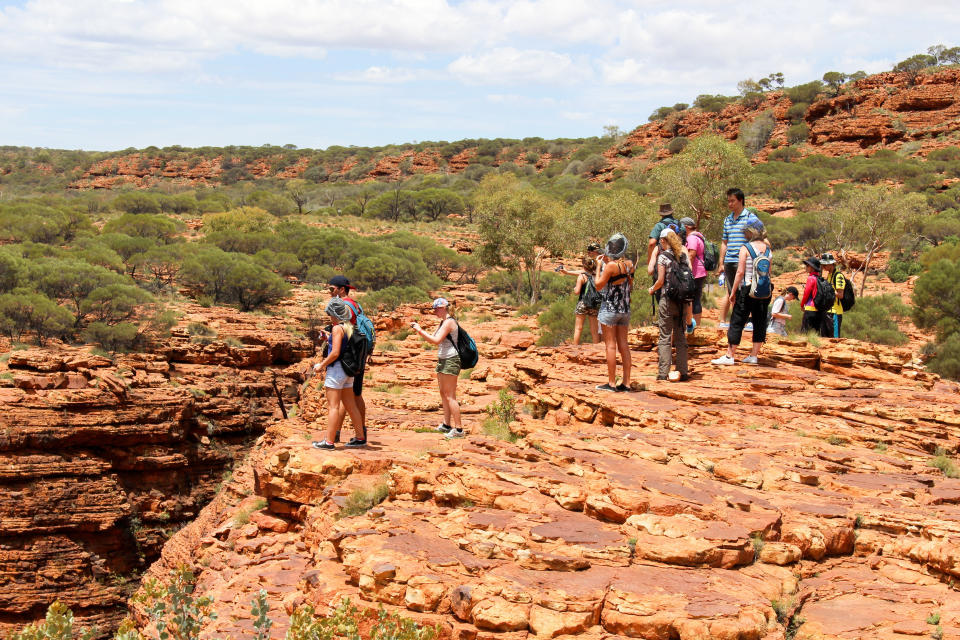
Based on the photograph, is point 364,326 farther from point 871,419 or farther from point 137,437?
point 137,437

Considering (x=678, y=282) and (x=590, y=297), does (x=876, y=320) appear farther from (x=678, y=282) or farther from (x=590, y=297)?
(x=678, y=282)

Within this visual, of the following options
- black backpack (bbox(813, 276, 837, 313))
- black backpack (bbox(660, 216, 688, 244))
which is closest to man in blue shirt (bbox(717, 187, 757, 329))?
black backpack (bbox(660, 216, 688, 244))

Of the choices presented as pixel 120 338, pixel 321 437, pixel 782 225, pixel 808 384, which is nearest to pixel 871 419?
pixel 808 384

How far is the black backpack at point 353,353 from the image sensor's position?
7.79 m

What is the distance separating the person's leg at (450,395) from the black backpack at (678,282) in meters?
2.72

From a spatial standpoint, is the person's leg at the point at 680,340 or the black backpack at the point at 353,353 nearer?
the black backpack at the point at 353,353

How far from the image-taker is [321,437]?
28.2ft

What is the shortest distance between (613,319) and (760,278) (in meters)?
1.95

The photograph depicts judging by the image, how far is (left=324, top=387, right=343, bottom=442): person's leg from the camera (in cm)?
774

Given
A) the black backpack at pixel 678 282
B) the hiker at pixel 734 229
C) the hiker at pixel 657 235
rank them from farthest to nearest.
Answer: the hiker at pixel 734 229
the hiker at pixel 657 235
the black backpack at pixel 678 282

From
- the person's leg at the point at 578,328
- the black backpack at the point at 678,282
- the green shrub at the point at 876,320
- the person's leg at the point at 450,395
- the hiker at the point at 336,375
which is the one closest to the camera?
the hiker at the point at 336,375

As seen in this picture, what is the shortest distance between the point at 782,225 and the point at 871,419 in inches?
1399

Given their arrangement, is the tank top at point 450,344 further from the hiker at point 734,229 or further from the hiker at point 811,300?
the hiker at point 811,300

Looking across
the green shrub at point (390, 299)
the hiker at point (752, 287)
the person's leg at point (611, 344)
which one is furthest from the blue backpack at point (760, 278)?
the green shrub at point (390, 299)
